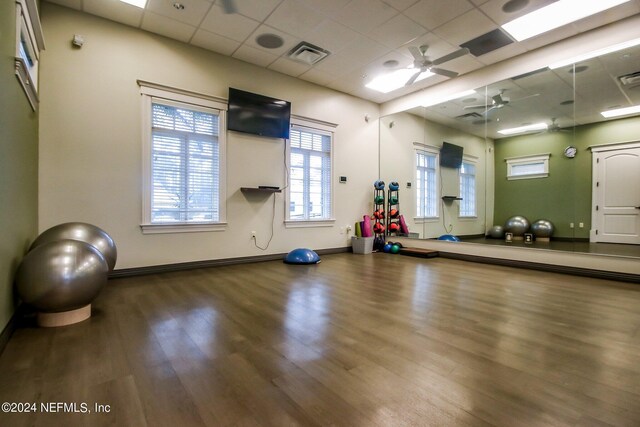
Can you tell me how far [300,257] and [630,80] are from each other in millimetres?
6065

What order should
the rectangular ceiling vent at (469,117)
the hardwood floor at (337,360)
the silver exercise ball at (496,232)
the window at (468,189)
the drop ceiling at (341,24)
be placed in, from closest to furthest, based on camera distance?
1. the hardwood floor at (337,360)
2. the drop ceiling at (341,24)
3. the silver exercise ball at (496,232)
4. the rectangular ceiling vent at (469,117)
5. the window at (468,189)

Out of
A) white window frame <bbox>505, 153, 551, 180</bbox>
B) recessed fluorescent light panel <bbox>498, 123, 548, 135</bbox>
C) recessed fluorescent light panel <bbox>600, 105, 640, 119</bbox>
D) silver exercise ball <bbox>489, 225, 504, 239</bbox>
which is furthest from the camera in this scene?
silver exercise ball <bbox>489, 225, 504, 239</bbox>

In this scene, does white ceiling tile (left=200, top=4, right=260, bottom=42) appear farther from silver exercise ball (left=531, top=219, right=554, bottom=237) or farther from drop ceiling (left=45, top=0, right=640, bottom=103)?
silver exercise ball (left=531, top=219, right=554, bottom=237)

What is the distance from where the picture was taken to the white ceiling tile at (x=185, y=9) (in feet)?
12.5

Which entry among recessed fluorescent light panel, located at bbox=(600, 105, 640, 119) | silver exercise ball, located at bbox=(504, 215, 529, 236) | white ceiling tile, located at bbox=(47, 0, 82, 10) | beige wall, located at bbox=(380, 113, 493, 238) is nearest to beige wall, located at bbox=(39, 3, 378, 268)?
white ceiling tile, located at bbox=(47, 0, 82, 10)

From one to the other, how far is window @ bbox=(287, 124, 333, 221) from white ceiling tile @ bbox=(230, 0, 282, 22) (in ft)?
7.07

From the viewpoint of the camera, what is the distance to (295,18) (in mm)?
4137

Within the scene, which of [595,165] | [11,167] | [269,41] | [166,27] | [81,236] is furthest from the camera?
[595,165]

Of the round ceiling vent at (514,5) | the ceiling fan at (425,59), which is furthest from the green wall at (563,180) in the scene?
the round ceiling vent at (514,5)

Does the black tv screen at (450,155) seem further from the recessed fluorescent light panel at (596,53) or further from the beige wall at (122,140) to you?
the beige wall at (122,140)

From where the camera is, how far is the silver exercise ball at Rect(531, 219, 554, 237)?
5.59 m

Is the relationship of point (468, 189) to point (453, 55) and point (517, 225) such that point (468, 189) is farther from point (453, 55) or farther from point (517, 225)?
point (453, 55)

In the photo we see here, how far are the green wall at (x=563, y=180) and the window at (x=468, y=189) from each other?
0.69 m

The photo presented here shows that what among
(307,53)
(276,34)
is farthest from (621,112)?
(276,34)
